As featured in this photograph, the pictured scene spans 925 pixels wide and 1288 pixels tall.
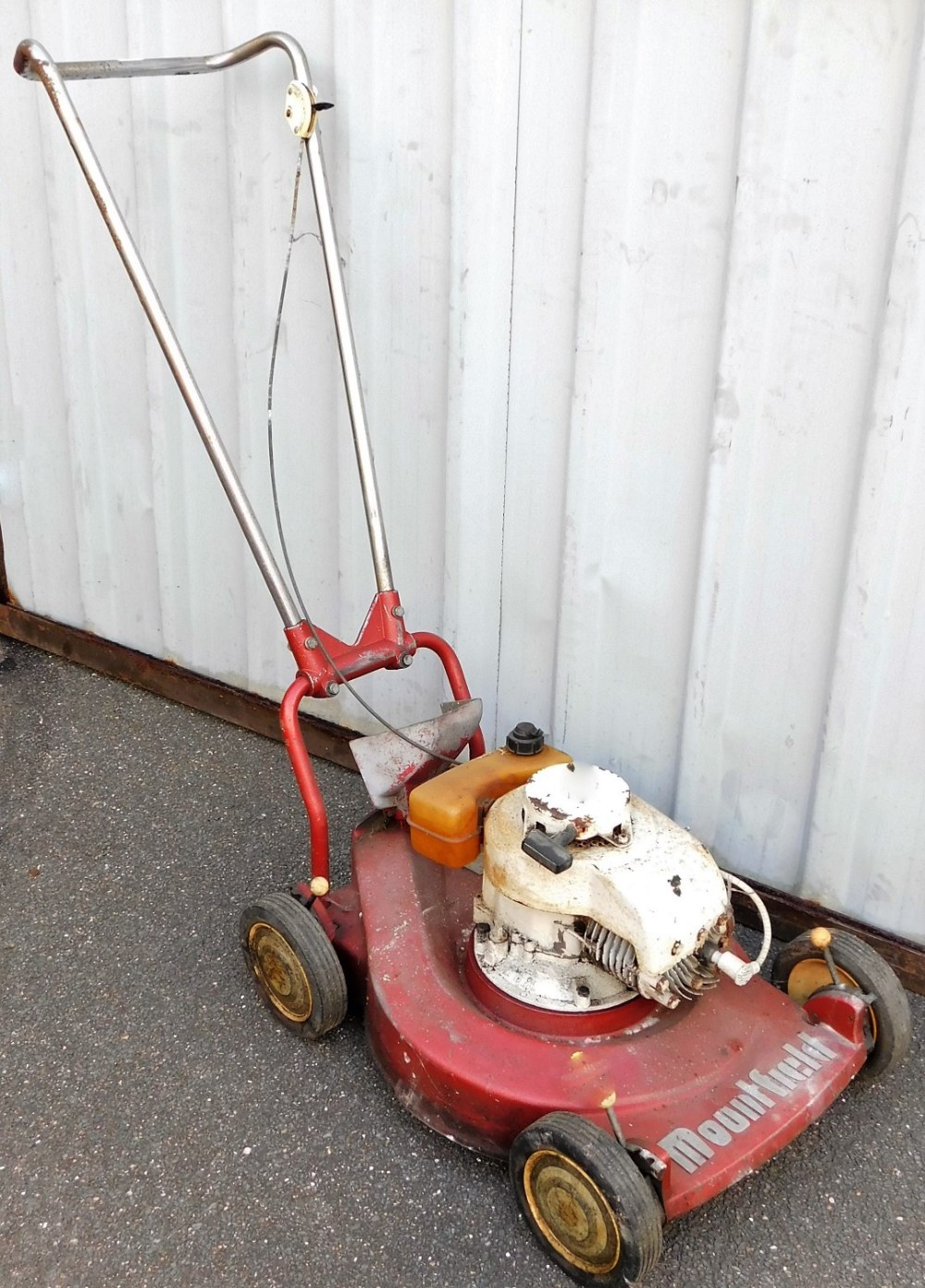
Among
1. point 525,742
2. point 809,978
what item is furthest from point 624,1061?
point 525,742

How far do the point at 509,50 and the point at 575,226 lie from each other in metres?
0.29

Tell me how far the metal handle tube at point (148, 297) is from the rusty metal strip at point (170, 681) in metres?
0.76

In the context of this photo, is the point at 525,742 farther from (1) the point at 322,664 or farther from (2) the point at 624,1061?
(2) the point at 624,1061

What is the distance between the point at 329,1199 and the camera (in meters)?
1.62

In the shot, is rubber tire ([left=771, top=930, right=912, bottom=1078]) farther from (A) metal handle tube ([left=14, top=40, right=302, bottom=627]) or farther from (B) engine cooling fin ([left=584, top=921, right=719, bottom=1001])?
(A) metal handle tube ([left=14, top=40, right=302, bottom=627])

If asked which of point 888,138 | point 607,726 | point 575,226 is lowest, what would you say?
point 607,726

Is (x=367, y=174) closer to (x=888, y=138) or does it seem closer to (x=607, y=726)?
(x=888, y=138)

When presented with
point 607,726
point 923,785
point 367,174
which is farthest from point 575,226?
point 923,785

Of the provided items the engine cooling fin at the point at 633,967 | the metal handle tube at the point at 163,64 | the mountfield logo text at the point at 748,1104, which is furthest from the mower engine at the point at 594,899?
the metal handle tube at the point at 163,64

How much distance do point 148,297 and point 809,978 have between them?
1416 mm

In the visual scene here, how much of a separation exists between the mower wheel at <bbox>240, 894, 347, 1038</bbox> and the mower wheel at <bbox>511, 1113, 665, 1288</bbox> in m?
0.42

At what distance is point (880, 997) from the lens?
1681mm

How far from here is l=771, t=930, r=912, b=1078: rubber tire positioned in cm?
168

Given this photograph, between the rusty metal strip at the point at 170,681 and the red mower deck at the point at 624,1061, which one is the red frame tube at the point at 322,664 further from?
the rusty metal strip at the point at 170,681
